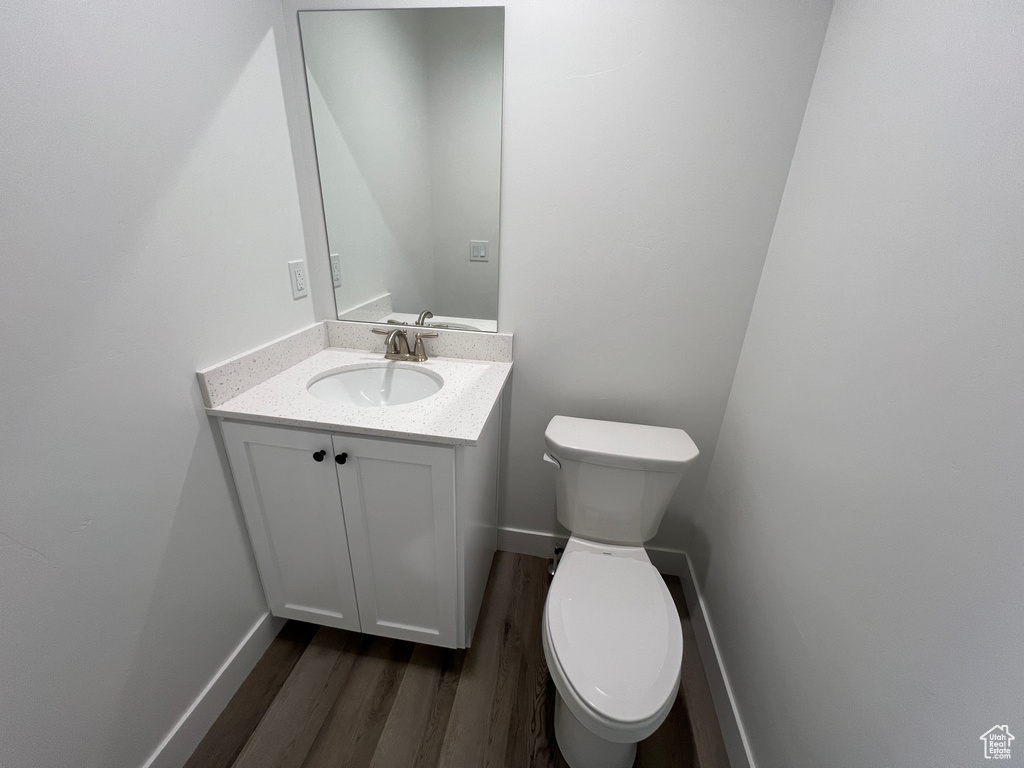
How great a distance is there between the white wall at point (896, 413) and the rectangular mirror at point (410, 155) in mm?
867

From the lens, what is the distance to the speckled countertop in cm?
97

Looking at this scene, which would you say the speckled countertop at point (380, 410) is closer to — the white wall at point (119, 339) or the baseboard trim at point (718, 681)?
the white wall at point (119, 339)

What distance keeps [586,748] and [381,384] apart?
3.86 ft

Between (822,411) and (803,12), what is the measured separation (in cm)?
98

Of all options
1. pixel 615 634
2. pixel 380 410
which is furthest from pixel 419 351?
pixel 615 634

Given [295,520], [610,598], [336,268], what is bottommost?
[610,598]

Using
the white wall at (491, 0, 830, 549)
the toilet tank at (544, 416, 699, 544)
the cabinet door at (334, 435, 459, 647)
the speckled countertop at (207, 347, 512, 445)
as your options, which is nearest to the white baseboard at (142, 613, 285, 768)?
the cabinet door at (334, 435, 459, 647)

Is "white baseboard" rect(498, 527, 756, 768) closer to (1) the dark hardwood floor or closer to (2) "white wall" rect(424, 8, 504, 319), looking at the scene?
(1) the dark hardwood floor

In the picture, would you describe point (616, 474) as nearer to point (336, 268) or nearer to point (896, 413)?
point (896, 413)

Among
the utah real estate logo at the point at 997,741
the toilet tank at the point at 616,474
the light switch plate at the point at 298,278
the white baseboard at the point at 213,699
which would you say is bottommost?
the white baseboard at the point at 213,699

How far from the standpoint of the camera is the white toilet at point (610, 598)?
34.1 inches

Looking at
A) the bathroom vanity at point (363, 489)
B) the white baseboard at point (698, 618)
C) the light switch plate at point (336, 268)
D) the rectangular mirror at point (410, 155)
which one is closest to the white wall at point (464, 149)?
the rectangular mirror at point (410, 155)

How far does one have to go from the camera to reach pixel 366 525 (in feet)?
3.68

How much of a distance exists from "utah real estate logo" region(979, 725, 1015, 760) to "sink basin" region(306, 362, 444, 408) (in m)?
1.24
